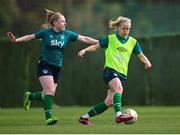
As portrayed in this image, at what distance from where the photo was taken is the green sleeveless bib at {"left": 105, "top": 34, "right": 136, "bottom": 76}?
15078 millimetres

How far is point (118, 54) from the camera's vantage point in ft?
49.8

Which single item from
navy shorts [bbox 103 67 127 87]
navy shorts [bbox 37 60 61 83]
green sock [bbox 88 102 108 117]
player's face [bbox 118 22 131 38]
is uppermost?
player's face [bbox 118 22 131 38]

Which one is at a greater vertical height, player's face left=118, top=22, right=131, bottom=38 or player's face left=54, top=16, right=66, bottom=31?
player's face left=54, top=16, right=66, bottom=31

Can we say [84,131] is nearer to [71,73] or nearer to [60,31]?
[60,31]

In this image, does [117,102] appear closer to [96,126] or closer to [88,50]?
[96,126]

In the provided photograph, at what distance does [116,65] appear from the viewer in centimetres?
1504

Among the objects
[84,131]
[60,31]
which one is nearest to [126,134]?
[84,131]

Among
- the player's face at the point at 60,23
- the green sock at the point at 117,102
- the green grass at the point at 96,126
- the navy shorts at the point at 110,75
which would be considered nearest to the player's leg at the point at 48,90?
the green grass at the point at 96,126

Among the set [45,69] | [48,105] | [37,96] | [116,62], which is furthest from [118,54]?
[37,96]

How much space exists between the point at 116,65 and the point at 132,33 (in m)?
12.8

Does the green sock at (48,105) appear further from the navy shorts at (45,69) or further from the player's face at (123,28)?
the player's face at (123,28)

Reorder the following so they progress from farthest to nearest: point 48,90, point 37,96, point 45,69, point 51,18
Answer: point 37,96, point 51,18, point 45,69, point 48,90

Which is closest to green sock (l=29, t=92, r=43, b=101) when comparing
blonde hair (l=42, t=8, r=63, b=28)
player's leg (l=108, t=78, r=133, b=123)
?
blonde hair (l=42, t=8, r=63, b=28)

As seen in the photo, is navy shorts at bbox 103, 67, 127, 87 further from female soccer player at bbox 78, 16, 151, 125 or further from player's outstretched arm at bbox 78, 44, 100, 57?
player's outstretched arm at bbox 78, 44, 100, 57
